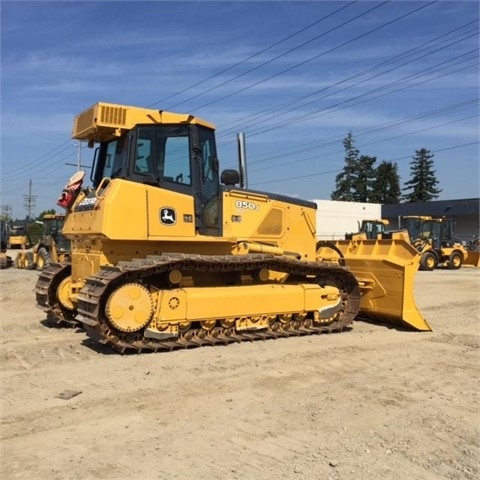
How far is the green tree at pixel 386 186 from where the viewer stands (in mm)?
91625

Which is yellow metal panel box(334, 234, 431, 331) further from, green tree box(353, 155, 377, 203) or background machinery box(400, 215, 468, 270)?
green tree box(353, 155, 377, 203)

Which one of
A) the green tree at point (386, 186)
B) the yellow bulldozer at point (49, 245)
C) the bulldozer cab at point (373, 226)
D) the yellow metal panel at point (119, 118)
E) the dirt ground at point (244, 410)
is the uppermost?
the green tree at point (386, 186)

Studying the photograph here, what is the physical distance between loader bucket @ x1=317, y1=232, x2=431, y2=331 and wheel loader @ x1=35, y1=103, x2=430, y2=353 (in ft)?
0.07

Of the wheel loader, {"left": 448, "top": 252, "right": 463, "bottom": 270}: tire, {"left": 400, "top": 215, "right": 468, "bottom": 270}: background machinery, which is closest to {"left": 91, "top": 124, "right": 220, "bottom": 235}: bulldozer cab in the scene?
the wheel loader

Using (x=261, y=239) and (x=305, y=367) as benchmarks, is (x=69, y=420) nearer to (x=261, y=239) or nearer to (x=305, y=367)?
(x=305, y=367)

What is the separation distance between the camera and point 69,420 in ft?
15.9

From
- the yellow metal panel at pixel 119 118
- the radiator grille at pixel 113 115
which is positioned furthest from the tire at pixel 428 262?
the radiator grille at pixel 113 115

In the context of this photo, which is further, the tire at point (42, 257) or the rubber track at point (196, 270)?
the tire at point (42, 257)

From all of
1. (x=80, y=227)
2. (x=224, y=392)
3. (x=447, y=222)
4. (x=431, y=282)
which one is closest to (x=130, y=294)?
(x=80, y=227)

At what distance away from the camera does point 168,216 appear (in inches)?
312

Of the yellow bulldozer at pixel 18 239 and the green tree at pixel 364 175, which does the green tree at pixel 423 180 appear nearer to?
the green tree at pixel 364 175

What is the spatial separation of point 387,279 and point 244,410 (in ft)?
17.1

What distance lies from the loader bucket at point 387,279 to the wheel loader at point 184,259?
0.02 m

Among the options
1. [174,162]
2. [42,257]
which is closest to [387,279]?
[174,162]
